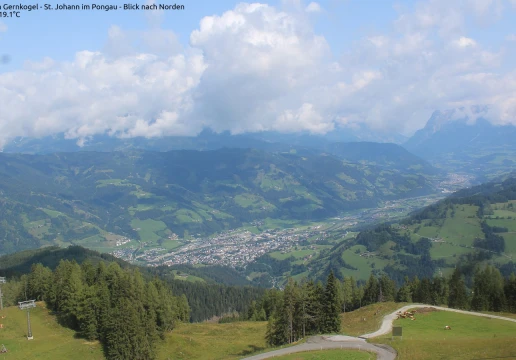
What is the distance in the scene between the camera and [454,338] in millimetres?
52469

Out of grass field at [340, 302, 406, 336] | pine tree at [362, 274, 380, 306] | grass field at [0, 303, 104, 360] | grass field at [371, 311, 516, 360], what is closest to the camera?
grass field at [371, 311, 516, 360]

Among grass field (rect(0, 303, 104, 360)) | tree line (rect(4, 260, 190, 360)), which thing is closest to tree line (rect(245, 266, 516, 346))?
tree line (rect(4, 260, 190, 360))

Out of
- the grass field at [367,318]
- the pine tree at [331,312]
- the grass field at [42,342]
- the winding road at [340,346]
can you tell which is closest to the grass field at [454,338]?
the winding road at [340,346]

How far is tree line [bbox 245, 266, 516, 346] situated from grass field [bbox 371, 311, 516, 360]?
491 inches

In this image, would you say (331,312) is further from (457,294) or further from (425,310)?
(457,294)

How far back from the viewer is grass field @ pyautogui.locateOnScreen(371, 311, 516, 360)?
4064 cm

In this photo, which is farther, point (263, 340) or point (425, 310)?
point (263, 340)

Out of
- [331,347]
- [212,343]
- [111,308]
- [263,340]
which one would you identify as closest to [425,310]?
[263,340]

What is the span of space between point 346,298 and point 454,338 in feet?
200

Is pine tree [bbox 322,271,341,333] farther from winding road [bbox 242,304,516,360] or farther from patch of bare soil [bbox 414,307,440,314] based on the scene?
patch of bare soil [bbox 414,307,440,314]

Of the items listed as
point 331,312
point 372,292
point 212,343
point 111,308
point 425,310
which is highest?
point 111,308

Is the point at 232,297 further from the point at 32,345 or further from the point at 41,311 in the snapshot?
the point at 32,345

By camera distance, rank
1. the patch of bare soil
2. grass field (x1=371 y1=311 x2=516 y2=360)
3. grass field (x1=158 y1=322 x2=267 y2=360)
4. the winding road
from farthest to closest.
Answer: the patch of bare soil, grass field (x1=158 y1=322 x2=267 y2=360), the winding road, grass field (x1=371 y1=311 x2=516 y2=360)

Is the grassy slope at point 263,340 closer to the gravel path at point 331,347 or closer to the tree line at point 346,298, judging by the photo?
the gravel path at point 331,347
